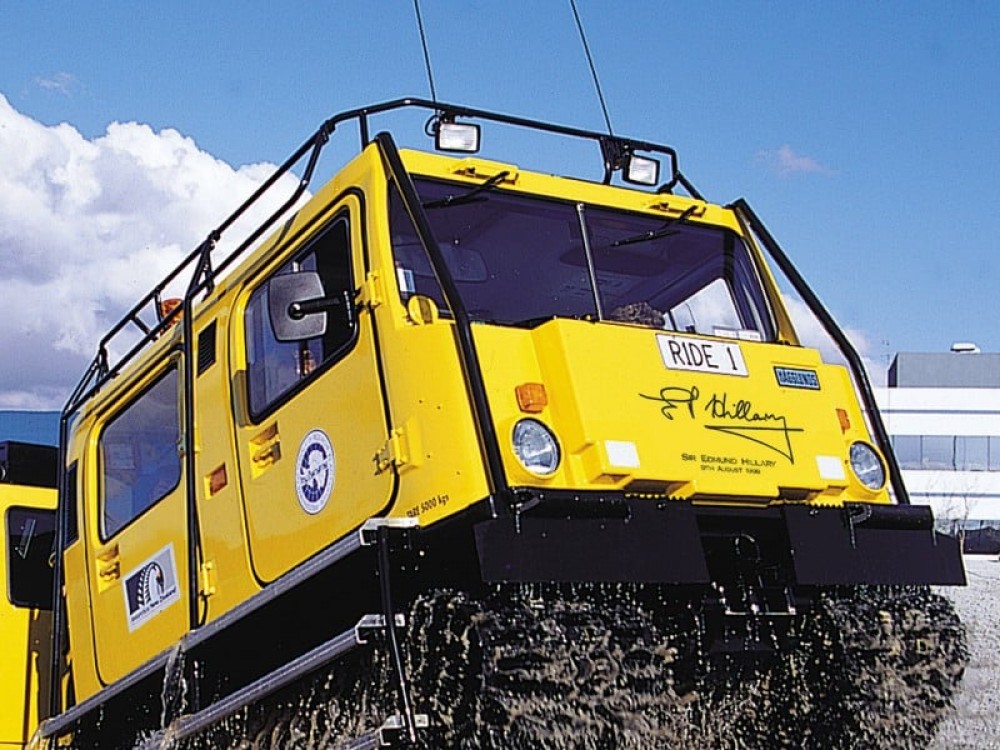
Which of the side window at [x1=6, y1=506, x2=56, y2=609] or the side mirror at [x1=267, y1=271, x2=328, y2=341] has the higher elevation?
the side window at [x1=6, y1=506, x2=56, y2=609]

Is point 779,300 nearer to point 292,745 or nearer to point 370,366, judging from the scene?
point 370,366

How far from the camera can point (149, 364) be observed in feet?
21.6

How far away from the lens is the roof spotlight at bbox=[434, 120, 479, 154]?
5391mm

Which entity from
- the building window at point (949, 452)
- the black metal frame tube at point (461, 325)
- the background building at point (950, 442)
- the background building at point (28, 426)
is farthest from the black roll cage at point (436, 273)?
the building window at point (949, 452)

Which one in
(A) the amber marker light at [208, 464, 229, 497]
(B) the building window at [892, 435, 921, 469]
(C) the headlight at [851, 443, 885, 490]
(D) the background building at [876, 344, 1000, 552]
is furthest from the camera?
(B) the building window at [892, 435, 921, 469]

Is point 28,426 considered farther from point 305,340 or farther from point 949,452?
point 949,452

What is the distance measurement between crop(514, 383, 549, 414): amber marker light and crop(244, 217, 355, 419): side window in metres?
0.72

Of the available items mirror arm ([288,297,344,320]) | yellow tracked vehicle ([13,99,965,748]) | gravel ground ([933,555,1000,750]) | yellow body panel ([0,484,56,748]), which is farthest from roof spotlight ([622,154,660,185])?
yellow body panel ([0,484,56,748])

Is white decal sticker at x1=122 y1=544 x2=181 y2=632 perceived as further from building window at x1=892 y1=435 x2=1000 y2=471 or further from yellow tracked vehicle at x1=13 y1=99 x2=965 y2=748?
building window at x1=892 y1=435 x2=1000 y2=471

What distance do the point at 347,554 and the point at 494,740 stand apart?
0.82 metres

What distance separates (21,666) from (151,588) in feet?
5.99

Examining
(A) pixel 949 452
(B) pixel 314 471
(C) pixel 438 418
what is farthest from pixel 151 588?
(A) pixel 949 452

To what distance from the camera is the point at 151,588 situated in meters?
6.19

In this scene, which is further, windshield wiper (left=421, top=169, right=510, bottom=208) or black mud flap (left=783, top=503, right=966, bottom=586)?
windshield wiper (left=421, top=169, right=510, bottom=208)
